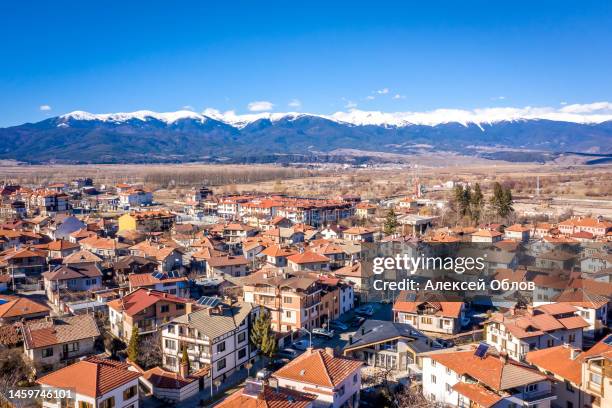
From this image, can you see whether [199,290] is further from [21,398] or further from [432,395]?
[432,395]

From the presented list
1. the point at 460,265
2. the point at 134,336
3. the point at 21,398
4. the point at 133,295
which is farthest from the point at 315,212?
the point at 21,398

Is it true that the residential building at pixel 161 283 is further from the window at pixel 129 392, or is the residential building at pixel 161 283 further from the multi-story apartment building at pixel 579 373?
the multi-story apartment building at pixel 579 373

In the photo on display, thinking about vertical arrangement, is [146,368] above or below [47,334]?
below

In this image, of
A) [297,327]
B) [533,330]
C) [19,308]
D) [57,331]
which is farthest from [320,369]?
[19,308]

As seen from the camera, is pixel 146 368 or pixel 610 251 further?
pixel 610 251

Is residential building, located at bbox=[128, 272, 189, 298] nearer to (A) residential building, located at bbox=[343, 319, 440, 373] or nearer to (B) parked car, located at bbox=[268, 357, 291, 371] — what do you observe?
(B) parked car, located at bbox=[268, 357, 291, 371]

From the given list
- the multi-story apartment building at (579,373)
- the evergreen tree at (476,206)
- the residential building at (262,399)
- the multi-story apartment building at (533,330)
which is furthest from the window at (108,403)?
the evergreen tree at (476,206)

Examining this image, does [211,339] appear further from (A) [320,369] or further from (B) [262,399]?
(B) [262,399]
